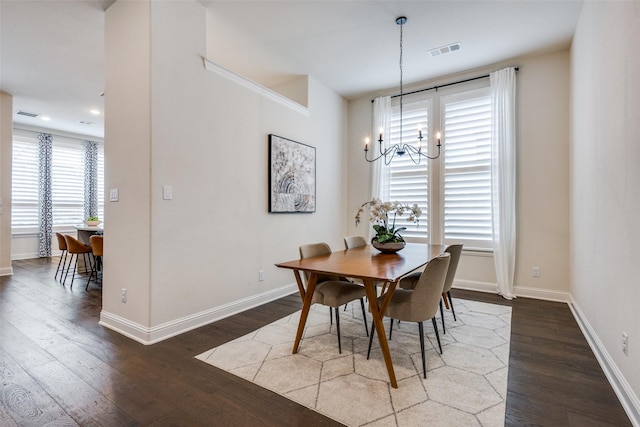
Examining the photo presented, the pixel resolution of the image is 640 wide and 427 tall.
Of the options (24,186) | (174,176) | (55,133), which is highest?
(55,133)

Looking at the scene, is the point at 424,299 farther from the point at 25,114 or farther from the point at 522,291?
the point at 25,114

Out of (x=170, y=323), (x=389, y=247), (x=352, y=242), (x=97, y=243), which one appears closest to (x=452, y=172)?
(x=352, y=242)

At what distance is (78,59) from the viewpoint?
391cm

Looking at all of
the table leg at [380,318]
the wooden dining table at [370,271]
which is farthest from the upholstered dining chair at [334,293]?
the table leg at [380,318]

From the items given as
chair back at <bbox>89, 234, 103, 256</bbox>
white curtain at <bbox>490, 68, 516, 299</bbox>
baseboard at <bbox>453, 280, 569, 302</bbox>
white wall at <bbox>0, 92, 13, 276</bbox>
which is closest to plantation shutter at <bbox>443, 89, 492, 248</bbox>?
white curtain at <bbox>490, 68, 516, 299</bbox>

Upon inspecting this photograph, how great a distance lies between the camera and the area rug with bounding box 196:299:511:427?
1.70 m

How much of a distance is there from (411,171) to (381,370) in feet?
11.0

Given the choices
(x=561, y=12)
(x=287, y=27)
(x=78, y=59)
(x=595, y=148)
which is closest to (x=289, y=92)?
(x=287, y=27)

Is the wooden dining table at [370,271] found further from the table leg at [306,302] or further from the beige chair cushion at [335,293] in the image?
the beige chair cushion at [335,293]

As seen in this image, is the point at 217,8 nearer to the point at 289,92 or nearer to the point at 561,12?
the point at 289,92

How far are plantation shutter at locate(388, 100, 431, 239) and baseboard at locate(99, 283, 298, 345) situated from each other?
268cm

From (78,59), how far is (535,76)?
5834 mm

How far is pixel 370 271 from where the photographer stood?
206 centimetres

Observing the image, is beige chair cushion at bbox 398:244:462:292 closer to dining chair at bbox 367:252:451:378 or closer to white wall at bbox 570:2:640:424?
dining chair at bbox 367:252:451:378
